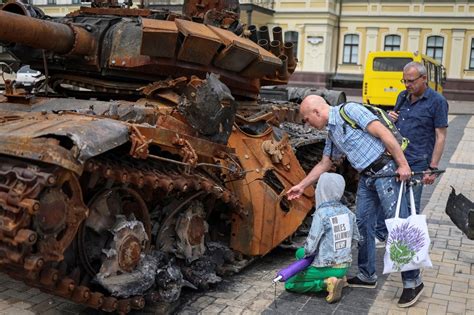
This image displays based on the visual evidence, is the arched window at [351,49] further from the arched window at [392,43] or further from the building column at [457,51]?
the building column at [457,51]

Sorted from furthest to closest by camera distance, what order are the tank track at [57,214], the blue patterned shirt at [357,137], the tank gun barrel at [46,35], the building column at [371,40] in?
1. the building column at [371,40]
2. the blue patterned shirt at [357,137]
3. the tank gun barrel at [46,35]
4. the tank track at [57,214]

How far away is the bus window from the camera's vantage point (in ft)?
77.2

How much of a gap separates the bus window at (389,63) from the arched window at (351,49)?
1063 cm

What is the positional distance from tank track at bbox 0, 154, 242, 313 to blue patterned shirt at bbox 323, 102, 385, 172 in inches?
51.5

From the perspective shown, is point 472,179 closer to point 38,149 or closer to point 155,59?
point 155,59

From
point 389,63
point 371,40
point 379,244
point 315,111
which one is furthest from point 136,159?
point 371,40

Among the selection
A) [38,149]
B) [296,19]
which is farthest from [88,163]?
[296,19]

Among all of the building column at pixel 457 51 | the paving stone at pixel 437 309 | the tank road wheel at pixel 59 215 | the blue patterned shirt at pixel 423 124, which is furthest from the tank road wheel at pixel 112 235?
the building column at pixel 457 51

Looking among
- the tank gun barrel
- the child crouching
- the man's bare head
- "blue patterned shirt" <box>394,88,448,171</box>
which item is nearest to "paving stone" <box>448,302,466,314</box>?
the child crouching

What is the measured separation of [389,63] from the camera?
23781 mm

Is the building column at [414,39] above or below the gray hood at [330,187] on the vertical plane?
above

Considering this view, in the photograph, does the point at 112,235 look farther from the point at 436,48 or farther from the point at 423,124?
the point at 436,48

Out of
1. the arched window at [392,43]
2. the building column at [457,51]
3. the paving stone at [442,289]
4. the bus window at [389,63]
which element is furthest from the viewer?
the arched window at [392,43]

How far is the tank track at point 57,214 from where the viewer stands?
3.21 meters
